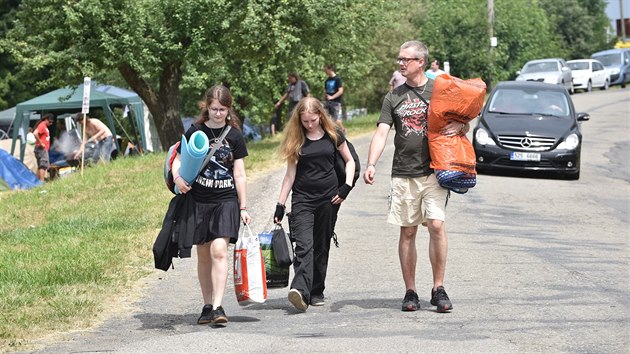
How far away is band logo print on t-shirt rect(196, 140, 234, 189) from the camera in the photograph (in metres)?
9.00

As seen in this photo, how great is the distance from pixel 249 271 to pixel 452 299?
1716 mm

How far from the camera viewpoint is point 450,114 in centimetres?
903

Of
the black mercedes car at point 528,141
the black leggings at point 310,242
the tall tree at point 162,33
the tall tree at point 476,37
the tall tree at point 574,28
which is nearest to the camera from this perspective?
the black leggings at point 310,242

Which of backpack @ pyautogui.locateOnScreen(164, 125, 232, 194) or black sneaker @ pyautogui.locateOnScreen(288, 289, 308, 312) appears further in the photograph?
black sneaker @ pyautogui.locateOnScreen(288, 289, 308, 312)

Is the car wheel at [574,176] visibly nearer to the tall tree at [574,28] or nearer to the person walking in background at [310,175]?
the person walking in background at [310,175]

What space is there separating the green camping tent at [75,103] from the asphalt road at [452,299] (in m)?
17.2

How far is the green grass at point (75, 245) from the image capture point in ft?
31.5

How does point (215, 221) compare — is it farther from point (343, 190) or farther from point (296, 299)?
point (343, 190)

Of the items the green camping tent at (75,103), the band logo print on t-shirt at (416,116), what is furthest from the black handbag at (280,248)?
the green camping tent at (75,103)

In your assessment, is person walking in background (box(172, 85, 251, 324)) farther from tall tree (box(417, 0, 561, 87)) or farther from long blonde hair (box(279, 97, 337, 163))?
tall tree (box(417, 0, 561, 87))

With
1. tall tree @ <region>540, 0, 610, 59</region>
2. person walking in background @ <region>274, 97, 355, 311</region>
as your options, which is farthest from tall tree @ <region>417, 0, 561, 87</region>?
person walking in background @ <region>274, 97, 355, 311</region>

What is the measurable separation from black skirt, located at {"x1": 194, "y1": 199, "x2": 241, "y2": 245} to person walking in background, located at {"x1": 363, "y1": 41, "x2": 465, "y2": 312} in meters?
1.04

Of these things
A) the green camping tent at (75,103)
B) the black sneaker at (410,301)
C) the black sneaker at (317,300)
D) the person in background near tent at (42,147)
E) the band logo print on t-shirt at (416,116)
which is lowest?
the person in background near tent at (42,147)

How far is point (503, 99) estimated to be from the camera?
22.9m
